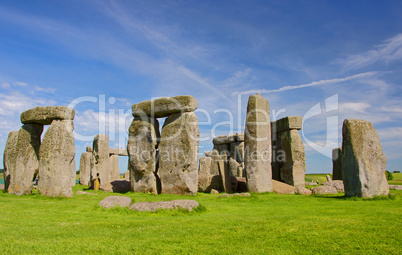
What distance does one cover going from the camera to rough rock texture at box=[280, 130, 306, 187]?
1638 cm

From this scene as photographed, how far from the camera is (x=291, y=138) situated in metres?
16.7

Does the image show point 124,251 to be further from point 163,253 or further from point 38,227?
point 38,227

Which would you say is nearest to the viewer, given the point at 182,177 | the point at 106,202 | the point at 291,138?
the point at 106,202

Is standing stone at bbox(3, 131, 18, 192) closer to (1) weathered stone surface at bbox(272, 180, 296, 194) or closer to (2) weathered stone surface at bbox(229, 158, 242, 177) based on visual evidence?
(1) weathered stone surface at bbox(272, 180, 296, 194)

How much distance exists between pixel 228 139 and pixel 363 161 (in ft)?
49.3

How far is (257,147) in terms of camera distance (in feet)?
43.1

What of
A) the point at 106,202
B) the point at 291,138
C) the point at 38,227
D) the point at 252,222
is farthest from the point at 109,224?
the point at 291,138

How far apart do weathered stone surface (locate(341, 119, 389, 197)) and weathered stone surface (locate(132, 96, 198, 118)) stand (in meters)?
6.39

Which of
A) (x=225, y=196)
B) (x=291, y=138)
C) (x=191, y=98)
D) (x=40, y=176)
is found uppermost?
(x=191, y=98)

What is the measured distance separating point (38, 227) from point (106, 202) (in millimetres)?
2115

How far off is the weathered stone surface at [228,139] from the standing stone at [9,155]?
15179 mm

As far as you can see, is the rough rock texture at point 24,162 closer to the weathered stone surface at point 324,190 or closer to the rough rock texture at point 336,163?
the weathered stone surface at point 324,190

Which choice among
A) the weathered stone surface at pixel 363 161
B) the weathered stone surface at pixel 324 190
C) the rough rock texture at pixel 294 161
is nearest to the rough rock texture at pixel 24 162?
the weathered stone surface at pixel 324 190

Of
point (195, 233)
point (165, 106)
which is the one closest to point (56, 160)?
point (165, 106)
